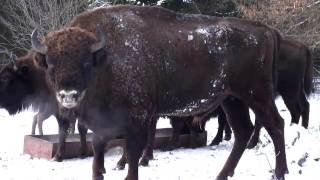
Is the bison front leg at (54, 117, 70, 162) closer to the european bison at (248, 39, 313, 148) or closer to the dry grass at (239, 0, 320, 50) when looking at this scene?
the european bison at (248, 39, 313, 148)

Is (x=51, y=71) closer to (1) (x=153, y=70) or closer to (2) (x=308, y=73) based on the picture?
(1) (x=153, y=70)

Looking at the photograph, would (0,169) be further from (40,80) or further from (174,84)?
(174,84)

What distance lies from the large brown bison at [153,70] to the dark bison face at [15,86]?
3.43 m

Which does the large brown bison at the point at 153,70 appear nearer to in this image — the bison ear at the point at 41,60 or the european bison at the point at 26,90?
the bison ear at the point at 41,60

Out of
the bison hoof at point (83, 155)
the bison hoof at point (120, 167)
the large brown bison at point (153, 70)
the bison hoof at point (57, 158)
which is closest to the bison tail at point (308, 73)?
the large brown bison at point (153, 70)

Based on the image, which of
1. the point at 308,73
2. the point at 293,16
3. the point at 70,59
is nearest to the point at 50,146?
the point at 70,59

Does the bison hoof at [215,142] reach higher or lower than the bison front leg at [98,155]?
lower

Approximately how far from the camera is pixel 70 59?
4.98 m

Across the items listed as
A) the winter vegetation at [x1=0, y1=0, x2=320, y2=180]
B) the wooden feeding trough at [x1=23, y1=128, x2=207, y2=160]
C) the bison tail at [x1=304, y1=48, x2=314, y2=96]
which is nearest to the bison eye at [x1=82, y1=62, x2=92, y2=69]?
the winter vegetation at [x1=0, y1=0, x2=320, y2=180]

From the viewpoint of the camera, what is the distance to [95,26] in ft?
18.7

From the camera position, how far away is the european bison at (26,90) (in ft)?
28.9

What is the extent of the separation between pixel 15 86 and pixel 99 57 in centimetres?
433

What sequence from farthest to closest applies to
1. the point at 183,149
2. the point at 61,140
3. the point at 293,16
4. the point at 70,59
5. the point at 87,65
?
the point at 293,16, the point at 183,149, the point at 61,140, the point at 87,65, the point at 70,59

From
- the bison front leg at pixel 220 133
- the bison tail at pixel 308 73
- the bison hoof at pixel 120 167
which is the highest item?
the bison tail at pixel 308 73
